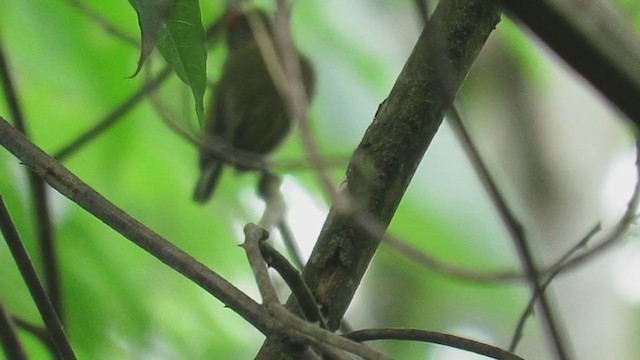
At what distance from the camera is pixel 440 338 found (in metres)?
0.37

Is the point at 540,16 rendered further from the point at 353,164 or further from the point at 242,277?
the point at 242,277

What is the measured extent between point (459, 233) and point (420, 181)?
0.11 meters

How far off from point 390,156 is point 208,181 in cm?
60

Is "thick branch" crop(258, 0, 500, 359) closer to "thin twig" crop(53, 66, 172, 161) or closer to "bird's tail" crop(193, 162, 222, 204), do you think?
"thin twig" crop(53, 66, 172, 161)

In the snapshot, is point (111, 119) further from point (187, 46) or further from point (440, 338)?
point (440, 338)

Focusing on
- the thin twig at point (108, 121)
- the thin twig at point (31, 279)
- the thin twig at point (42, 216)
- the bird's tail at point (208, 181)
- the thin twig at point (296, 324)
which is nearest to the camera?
the thin twig at point (296, 324)

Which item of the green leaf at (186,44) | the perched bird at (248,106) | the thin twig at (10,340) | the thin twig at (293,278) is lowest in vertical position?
the thin twig at (10,340)

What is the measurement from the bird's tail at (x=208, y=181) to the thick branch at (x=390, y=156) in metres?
0.58

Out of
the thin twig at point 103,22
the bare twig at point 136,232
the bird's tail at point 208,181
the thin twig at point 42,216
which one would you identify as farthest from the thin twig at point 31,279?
the bird's tail at point 208,181

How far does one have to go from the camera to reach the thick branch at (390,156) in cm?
43

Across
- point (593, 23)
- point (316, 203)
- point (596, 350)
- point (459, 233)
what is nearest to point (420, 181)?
point (459, 233)

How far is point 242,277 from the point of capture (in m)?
1.05

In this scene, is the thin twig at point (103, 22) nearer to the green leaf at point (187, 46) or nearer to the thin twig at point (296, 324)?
the green leaf at point (187, 46)

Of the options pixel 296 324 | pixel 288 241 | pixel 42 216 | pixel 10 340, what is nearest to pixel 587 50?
pixel 296 324
